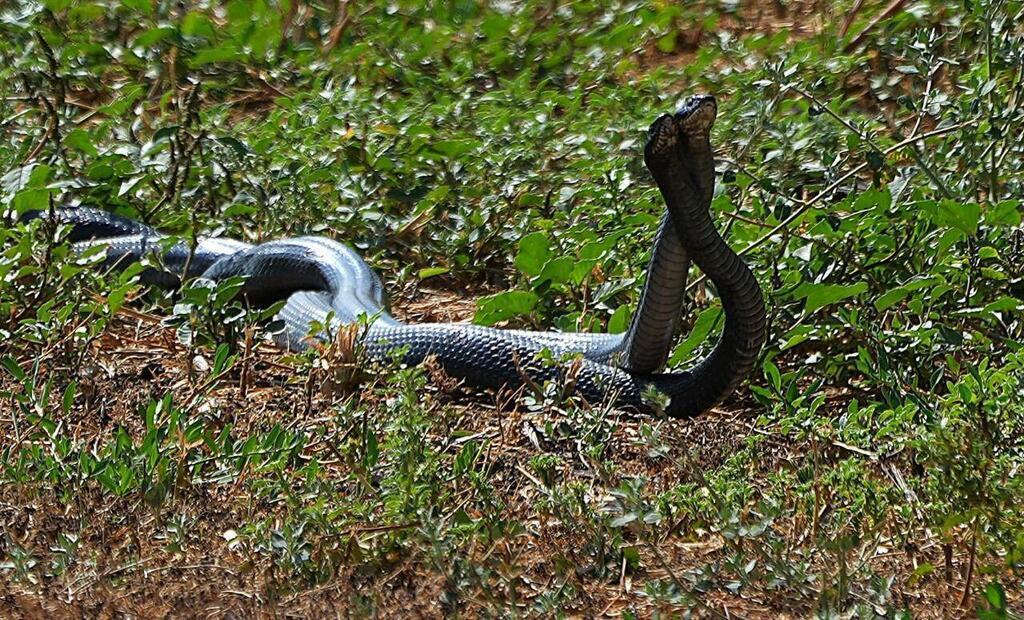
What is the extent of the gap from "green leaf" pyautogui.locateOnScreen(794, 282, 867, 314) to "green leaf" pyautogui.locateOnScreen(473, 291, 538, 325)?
97 centimetres

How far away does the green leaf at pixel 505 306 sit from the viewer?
15.7 ft

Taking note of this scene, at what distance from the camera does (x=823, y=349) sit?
434 centimetres

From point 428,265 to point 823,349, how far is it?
1.81 meters

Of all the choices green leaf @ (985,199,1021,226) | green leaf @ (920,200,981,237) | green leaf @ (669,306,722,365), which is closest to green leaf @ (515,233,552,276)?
green leaf @ (669,306,722,365)

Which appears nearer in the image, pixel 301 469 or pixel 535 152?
pixel 301 469

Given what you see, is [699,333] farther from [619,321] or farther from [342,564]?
[342,564]

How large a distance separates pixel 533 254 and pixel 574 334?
1.33 feet

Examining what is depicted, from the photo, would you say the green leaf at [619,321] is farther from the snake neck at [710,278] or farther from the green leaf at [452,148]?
the green leaf at [452,148]

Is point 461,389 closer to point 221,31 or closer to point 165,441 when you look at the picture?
point 165,441

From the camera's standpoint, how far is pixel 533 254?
4891 millimetres

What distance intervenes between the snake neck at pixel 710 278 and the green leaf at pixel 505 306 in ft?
2.30

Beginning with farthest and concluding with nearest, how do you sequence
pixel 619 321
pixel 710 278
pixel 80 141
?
1. pixel 80 141
2. pixel 619 321
3. pixel 710 278

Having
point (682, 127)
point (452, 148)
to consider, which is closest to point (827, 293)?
point (682, 127)

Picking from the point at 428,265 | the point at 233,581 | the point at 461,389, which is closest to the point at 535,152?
the point at 428,265
